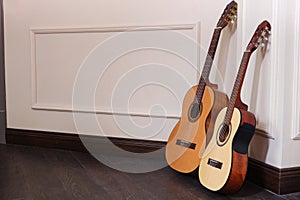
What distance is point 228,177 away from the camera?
1437 millimetres

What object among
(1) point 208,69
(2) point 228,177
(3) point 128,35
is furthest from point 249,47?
(3) point 128,35

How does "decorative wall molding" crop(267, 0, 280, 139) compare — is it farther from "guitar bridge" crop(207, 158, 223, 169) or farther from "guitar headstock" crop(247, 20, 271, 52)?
"guitar bridge" crop(207, 158, 223, 169)

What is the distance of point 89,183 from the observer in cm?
165

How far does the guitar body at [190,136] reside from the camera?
1.66m

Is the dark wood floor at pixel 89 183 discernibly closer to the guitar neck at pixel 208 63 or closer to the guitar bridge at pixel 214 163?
the guitar bridge at pixel 214 163

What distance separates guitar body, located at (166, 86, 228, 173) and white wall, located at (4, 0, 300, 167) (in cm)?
19

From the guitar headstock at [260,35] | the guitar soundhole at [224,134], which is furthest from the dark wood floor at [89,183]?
the guitar headstock at [260,35]

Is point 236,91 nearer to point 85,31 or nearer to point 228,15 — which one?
point 228,15

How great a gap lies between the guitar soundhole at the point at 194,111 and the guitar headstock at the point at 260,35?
341mm

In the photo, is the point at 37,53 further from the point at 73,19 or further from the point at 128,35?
the point at 128,35

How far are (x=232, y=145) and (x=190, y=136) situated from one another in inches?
10.5

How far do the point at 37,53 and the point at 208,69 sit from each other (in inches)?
45.3

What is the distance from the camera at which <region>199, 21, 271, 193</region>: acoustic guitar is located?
1.46 meters

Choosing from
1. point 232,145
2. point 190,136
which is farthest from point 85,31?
point 232,145
